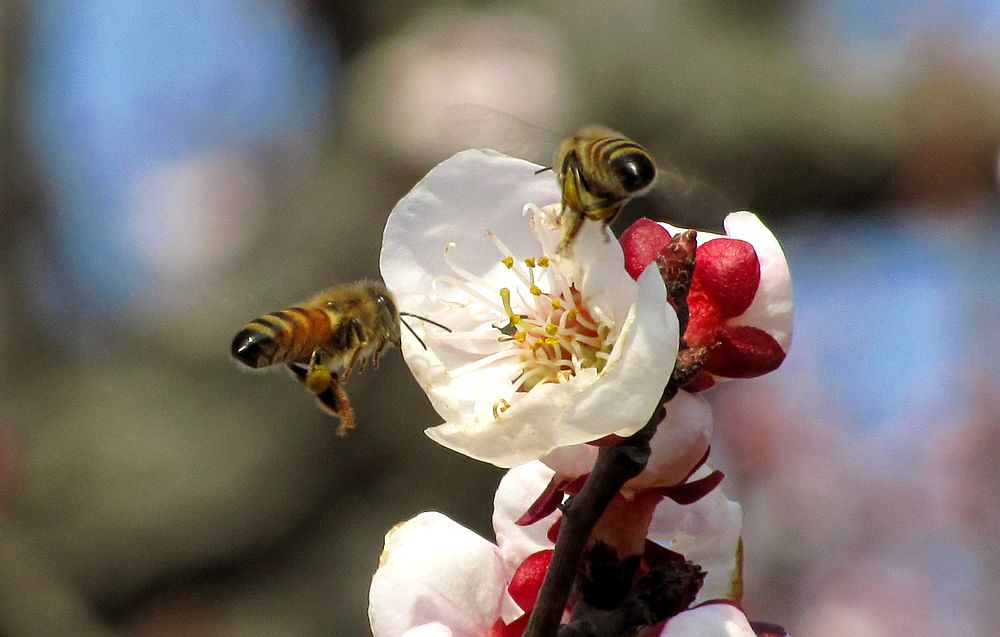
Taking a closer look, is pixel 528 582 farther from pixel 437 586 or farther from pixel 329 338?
pixel 329 338

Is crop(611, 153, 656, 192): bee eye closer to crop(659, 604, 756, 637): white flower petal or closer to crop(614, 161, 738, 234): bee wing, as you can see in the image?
crop(614, 161, 738, 234): bee wing

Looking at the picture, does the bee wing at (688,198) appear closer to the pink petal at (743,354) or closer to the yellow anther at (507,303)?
the yellow anther at (507,303)

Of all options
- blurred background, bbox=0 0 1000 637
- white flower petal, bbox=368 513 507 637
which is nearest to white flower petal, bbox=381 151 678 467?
white flower petal, bbox=368 513 507 637

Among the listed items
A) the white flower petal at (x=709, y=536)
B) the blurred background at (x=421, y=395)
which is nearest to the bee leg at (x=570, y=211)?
the white flower petal at (x=709, y=536)

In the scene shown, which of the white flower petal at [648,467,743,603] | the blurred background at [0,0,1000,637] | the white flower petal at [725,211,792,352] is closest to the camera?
the white flower petal at [725,211,792,352]

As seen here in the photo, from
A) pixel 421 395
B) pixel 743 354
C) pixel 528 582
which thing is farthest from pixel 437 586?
pixel 421 395

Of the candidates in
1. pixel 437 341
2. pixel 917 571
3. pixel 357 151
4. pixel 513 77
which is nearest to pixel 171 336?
pixel 357 151
